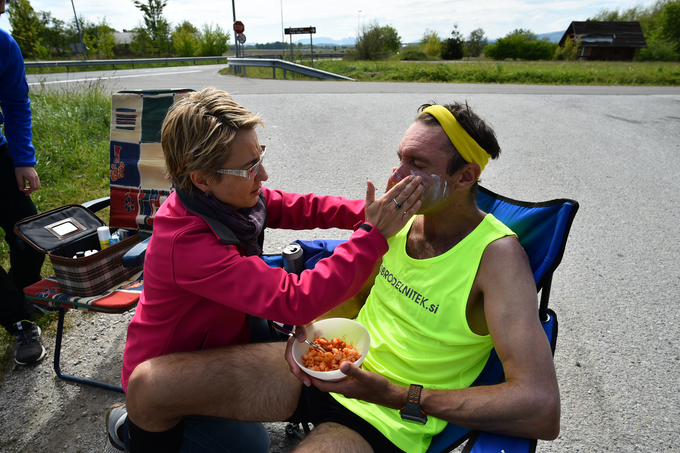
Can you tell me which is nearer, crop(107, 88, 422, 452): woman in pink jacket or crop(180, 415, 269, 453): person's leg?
crop(107, 88, 422, 452): woman in pink jacket

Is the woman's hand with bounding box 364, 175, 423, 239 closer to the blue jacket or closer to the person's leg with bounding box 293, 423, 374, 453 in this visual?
the person's leg with bounding box 293, 423, 374, 453

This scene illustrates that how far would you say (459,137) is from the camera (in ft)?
6.14

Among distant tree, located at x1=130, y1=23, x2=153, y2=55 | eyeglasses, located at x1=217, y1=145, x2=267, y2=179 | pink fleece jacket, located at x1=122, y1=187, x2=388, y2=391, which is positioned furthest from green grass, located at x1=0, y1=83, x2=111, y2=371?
distant tree, located at x1=130, y1=23, x2=153, y2=55

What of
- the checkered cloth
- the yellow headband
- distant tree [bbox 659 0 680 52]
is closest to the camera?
the yellow headband

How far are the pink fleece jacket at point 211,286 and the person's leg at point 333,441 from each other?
0.46 metres

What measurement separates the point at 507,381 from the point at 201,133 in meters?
1.52

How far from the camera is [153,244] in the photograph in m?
1.64

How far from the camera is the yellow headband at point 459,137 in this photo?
186 cm

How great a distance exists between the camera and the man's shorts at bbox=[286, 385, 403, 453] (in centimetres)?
162

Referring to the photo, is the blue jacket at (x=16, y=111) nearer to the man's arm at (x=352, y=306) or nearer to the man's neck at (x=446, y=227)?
the man's arm at (x=352, y=306)

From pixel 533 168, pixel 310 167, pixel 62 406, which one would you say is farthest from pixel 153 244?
pixel 533 168

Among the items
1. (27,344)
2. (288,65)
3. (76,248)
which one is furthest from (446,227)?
(288,65)

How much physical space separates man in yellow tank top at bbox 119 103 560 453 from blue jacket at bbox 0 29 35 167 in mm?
2507

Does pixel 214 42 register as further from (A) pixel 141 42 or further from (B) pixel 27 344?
(B) pixel 27 344
